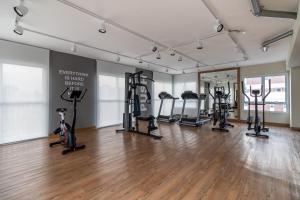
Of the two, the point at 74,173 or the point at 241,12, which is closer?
the point at 74,173

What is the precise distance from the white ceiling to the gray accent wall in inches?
22.8

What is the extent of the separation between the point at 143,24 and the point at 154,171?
2.90 meters

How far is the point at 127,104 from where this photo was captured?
232 inches

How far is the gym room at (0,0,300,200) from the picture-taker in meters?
2.40

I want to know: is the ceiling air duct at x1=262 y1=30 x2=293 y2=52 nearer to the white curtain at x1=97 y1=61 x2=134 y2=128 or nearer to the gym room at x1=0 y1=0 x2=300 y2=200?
the gym room at x1=0 y1=0 x2=300 y2=200

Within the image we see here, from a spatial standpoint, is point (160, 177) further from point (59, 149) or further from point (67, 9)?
point (67, 9)

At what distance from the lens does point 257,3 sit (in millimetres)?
2527

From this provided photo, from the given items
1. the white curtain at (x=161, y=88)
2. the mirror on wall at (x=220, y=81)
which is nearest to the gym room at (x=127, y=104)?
the mirror on wall at (x=220, y=81)

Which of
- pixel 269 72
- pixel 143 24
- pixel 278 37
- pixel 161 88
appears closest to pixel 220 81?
pixel 269 72

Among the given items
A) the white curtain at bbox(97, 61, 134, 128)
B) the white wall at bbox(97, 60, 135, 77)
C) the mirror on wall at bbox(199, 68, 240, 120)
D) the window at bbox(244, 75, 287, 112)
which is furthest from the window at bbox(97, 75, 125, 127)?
the window at bbox(244, 75, 287, 112)

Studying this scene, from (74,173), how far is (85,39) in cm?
328

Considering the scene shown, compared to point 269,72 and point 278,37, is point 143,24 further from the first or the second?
point 269,72

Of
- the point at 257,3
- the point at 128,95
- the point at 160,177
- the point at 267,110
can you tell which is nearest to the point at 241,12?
the point at 257,3

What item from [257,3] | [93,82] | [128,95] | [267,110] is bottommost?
[267,110]
